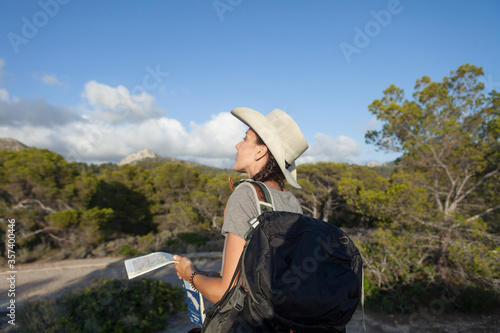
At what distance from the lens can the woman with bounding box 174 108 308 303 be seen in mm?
970

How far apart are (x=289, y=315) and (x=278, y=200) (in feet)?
1.53

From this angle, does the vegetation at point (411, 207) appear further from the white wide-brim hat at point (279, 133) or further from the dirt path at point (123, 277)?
the white wide-brim hat at point (279, 133)

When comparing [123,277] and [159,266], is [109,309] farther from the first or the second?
[159,266]

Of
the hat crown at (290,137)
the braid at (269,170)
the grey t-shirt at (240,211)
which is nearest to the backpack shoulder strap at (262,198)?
the grey t-shirt at (240,211)

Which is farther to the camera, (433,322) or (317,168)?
(317,168)

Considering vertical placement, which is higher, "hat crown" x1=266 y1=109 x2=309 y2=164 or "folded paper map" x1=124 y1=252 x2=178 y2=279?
"hat crown" x1=266 y1=109 x2=309 y2=164

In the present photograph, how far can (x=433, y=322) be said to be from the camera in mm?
5230

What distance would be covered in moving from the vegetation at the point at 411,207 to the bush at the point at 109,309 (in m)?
2.90

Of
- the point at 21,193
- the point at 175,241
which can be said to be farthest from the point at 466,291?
the point at 21,193

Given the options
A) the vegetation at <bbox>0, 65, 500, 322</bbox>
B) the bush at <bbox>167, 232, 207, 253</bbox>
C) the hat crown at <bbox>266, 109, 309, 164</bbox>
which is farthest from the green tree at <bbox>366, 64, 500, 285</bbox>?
the bush at <bbox>167, 232, 207, 253</bbox>

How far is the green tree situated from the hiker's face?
206 inches

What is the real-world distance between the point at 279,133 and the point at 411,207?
5143 millimetres

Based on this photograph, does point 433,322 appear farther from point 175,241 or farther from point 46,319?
point 175,241

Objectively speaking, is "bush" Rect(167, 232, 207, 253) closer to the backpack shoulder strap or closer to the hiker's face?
the hiker's face
